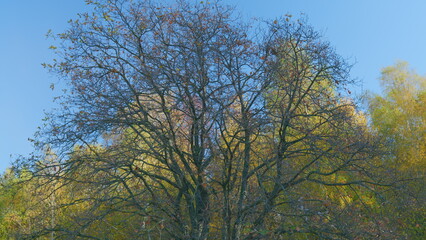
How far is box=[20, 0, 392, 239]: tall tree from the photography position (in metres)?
9.26

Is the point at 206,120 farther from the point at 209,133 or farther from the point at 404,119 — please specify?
the point at 404,119

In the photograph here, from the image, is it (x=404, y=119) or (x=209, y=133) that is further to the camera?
(x=404, y=119)

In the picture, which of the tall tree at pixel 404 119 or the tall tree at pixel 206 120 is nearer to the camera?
the tall tree at pixel 206 120

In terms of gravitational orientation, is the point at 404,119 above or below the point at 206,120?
above

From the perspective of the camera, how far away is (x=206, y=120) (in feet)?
31.6

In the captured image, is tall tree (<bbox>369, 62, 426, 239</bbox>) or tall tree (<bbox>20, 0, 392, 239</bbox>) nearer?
tall tree (<bbox>20, 0, 392, 239</bbox>)

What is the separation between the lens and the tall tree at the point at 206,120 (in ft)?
30.4

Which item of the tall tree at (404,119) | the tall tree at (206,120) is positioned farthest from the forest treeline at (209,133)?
the tall tree at (404,119)

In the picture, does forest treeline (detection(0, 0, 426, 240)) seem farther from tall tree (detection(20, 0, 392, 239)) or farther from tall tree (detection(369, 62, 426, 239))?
tall tree (detection(369, 62, 426, 239))

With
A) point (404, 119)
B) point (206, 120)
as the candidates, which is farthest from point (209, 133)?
point (404, 119)

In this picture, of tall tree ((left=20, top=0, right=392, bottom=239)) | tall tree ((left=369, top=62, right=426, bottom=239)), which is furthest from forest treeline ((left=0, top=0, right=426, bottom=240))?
tall tree ((left=369, top=62, right=426, bottom=239))

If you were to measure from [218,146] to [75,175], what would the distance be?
138 inches

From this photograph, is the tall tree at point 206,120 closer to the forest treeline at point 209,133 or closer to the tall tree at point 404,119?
the forest treeline at point 209,133

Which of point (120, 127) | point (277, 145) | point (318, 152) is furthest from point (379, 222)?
point (120, 127)
